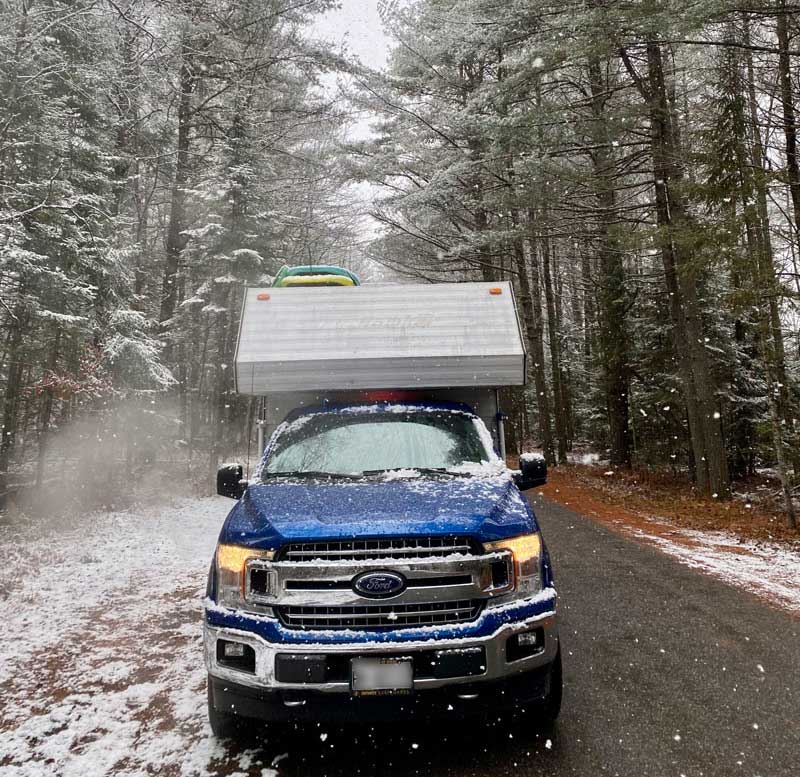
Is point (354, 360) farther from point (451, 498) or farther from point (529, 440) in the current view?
point (529, 440)

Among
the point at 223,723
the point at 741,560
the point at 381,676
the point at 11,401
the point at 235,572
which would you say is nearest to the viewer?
the point at 381,676

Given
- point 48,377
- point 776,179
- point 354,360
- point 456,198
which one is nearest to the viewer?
point 354,360

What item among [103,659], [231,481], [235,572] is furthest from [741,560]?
[103,659]

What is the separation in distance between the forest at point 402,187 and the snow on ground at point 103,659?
3878 mm

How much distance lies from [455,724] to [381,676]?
0.98m

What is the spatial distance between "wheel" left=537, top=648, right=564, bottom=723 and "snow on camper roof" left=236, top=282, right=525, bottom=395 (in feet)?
8.96

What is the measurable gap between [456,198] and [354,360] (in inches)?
594

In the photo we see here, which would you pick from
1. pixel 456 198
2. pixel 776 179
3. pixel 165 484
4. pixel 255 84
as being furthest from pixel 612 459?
pixel 255 84

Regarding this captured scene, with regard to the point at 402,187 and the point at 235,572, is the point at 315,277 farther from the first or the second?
the point at 402,187

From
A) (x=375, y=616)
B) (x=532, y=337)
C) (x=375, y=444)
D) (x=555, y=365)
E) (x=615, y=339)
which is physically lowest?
(x=375, y=616)

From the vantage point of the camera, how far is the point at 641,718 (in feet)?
12.2

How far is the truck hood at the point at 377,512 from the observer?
10.6 feet

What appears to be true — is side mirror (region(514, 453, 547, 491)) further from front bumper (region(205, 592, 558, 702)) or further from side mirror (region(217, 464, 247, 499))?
side mirror (region(217, 464, 247, 499))

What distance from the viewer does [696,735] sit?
138 inches
